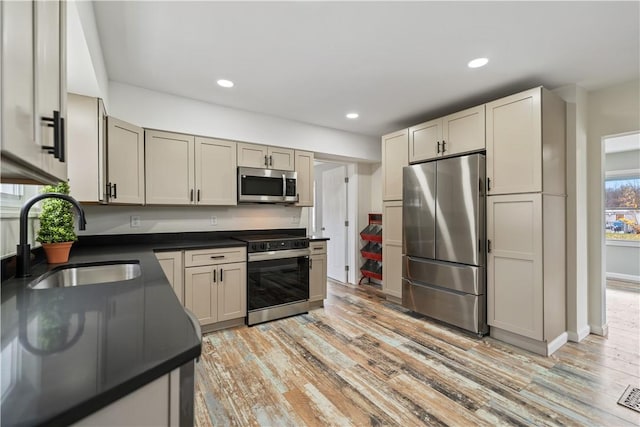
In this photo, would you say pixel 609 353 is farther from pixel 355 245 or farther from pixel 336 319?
pixel 355 245

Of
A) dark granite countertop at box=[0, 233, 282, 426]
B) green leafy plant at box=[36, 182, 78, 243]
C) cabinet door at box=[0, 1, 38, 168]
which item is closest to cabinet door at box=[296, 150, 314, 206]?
green leafy plant at box=[36, 182, 78, 243]

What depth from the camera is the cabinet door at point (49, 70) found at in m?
0.81

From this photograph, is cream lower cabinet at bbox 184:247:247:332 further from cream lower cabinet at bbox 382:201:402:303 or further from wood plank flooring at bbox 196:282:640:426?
cream lower cabinet at bbox 382:201:402:303

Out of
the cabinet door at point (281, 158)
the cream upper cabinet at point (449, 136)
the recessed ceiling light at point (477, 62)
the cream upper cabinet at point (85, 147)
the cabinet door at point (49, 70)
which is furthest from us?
the cabinet door at point (281, 158)

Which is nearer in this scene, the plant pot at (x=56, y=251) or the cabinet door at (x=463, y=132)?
the plant pot at (x=56, y=251)

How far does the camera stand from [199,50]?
2.26 metres

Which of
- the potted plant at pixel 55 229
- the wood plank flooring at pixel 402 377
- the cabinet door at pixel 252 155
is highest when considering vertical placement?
the cabinet door at pixel 252 155

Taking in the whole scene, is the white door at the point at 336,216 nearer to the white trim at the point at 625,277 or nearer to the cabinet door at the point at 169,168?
the cabinet door at the point at 169,168

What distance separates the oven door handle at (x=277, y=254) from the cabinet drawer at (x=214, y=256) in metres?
0.10

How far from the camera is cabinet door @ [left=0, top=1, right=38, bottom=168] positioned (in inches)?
24.0

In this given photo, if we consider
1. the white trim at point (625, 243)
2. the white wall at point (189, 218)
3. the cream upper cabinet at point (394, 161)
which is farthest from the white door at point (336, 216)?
the white trim at point (625, 243)

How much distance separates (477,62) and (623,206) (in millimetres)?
5032

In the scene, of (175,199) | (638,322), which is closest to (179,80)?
(175,199)

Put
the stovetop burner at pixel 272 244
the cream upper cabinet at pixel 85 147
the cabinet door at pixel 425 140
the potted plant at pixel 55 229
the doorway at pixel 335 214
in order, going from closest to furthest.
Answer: the potted plant at pixel 55 229
the cream upper cabinet at pixel 85 147
the stovetop burner at pixel 272 244
the cabinet door at pixel 425 140
the doorway at pixel 335 214
